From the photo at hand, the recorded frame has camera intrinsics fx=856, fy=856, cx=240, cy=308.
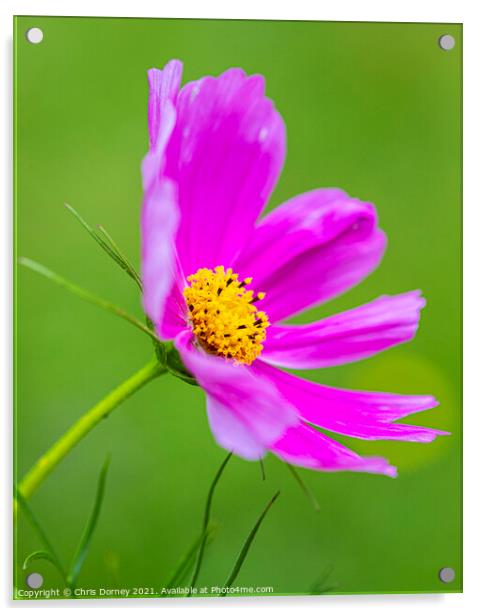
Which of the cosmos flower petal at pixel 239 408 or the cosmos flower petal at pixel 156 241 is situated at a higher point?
the cosmos flower petal at pixel 156 241

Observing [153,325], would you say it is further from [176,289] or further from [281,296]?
[281,296]

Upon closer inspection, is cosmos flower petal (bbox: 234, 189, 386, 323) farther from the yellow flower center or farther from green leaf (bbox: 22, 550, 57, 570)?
green leaf (bbox: 22, 550, 57, 570)

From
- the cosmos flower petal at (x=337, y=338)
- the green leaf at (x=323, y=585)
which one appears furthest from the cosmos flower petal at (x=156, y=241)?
the green leaf at (x=323, y=585)

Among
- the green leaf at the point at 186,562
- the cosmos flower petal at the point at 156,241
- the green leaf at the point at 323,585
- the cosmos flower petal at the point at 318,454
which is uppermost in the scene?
the cosmos flower petal at the point at 156,241

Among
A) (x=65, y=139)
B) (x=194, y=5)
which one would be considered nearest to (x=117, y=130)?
(x=65, y=139)

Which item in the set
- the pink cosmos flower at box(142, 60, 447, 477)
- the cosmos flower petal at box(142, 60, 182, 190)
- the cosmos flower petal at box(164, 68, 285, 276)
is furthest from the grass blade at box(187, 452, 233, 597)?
the cosmos flower petal at box(142, 60, 182, 190)

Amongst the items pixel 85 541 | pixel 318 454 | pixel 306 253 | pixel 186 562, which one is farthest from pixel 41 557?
pixel 306 253

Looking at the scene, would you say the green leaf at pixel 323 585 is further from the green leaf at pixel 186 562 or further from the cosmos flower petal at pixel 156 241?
the cosmos flower petal at pixel 156 241

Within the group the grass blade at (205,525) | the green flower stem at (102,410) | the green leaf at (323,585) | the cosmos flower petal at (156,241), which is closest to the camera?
the cosmos flower petal at (156,241)
